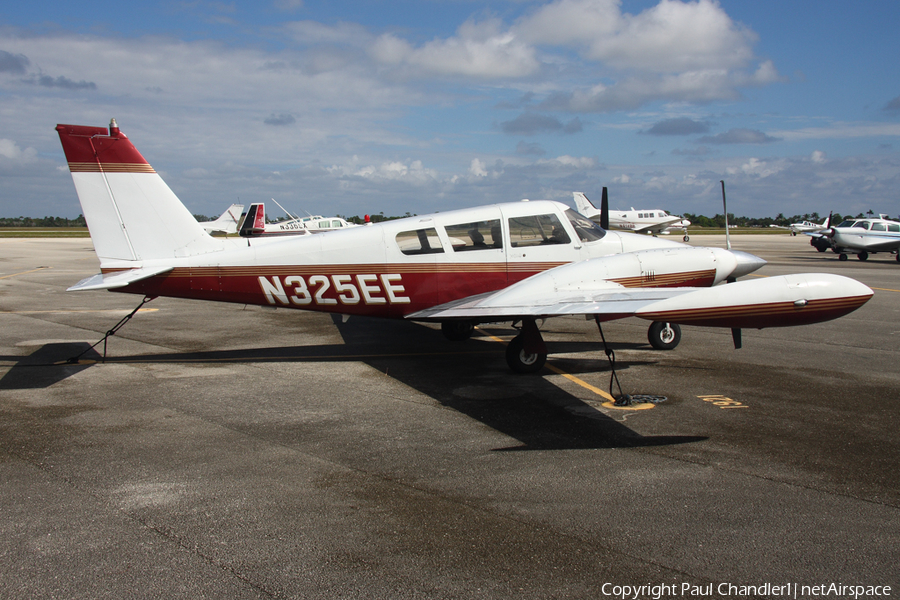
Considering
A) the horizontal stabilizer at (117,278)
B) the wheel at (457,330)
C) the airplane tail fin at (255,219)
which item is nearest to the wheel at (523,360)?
the wheel at (457,330)

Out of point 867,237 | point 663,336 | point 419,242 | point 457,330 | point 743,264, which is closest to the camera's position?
point 419,242

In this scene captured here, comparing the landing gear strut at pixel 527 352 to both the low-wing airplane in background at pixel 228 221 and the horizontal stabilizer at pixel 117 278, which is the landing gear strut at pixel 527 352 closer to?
the horizontal stabilizer at pixel 117 278

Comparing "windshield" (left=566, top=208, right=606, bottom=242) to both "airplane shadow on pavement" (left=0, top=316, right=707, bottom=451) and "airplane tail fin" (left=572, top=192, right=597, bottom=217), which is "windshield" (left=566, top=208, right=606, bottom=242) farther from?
"airplane tail fin" (left=572, top=192, right=597, bottom=217)

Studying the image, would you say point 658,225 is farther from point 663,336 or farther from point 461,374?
point 461,374

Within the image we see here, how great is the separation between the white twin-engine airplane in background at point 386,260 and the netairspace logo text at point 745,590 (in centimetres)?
472

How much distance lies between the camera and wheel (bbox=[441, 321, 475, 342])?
38.6 ft

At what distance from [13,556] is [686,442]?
610 centimetres

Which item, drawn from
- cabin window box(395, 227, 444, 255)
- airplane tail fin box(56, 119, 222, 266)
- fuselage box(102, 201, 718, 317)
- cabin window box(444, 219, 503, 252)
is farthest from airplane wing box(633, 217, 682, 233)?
airplane tail fin box(56, 119, 222, 266)

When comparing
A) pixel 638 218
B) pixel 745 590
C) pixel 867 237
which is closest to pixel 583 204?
pixel 638 218

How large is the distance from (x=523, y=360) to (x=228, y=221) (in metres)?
62.3

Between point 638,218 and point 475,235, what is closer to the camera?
point 475,235

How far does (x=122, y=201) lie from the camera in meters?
9.12

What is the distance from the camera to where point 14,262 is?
31.8 metres

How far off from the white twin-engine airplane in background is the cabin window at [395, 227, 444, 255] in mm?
18
